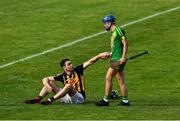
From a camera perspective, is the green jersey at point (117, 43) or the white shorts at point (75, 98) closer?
the green jersey at point (117, 43)

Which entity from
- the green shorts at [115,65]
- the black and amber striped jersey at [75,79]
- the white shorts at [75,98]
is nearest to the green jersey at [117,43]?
the green shorts at [115,65]

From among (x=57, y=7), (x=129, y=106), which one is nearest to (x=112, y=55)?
(x=129, y=106)

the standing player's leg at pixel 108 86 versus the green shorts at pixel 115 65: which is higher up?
the green shorts at pixel 115 65

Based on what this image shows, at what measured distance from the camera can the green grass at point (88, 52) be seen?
60.8 feet

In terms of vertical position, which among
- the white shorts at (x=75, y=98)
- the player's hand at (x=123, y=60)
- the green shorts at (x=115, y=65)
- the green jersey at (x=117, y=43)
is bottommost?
the white shorts at (x=75, y=98)

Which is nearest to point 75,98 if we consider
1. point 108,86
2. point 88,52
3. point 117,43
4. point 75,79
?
point 75,79

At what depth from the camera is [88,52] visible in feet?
93.7

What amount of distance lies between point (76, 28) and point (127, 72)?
744cm

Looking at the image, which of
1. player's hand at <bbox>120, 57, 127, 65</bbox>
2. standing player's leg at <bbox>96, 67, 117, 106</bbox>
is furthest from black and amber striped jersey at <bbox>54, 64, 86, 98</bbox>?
player's hand at <bbox>120, 57, 127, 65</bbox>

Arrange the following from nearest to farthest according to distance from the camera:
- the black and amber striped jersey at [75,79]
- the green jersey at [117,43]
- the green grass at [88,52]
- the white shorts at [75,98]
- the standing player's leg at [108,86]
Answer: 1. the green grass at [88,52]
2. the green jersey at [117,43]
3. the standing player's leg at [108,86]
4. the white shorts at [75,98]
5. the black and amber striped jersey at [75,79]

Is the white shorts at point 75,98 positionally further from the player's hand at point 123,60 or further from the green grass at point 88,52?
the player's hand at point 123,60

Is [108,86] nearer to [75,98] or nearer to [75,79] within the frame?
[75,98]

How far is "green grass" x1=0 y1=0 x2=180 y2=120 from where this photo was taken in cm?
1855

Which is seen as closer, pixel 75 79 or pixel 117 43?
pixel 117 43
